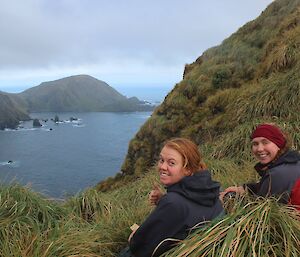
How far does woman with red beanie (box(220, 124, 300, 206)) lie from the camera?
4770 mm

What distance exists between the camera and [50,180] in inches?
3789

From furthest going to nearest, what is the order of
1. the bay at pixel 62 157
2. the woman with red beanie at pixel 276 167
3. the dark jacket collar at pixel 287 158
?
the bay at pixel 62 157 → the dark jacket collar at pixel 287 158 → the woman with red beanie at pixel 276 167

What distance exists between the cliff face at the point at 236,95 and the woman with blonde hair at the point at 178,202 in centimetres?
511

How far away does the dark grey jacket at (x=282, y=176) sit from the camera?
480 centimetres

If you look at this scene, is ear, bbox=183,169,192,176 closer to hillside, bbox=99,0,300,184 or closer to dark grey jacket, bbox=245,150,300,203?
dark grey jacket, bbox=245,150,300,203

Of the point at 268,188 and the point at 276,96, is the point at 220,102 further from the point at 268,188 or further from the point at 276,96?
the point at 268,188

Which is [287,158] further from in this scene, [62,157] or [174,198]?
[62,157]

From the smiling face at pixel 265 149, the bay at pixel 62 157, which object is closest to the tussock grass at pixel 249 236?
the smiling face at pixel 265 149

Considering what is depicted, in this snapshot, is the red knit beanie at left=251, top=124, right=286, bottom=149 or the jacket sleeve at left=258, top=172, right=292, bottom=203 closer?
the jacket sleeve at left=258, top=172, right=292, bottom=203

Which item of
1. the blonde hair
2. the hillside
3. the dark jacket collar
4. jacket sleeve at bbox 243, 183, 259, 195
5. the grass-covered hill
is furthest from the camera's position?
the hillside

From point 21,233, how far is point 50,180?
93.4 meters

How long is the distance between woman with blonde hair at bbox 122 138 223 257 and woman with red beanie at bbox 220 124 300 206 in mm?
870

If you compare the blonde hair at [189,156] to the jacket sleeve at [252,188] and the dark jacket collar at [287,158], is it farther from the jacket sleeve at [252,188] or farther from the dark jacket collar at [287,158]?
the jacket sleeve at [252,188]

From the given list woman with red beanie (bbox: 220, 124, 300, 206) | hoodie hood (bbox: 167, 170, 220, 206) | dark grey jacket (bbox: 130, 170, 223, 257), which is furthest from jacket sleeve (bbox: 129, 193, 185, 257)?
woman with red beanie (bbox: 220, 124, 300, 206)
